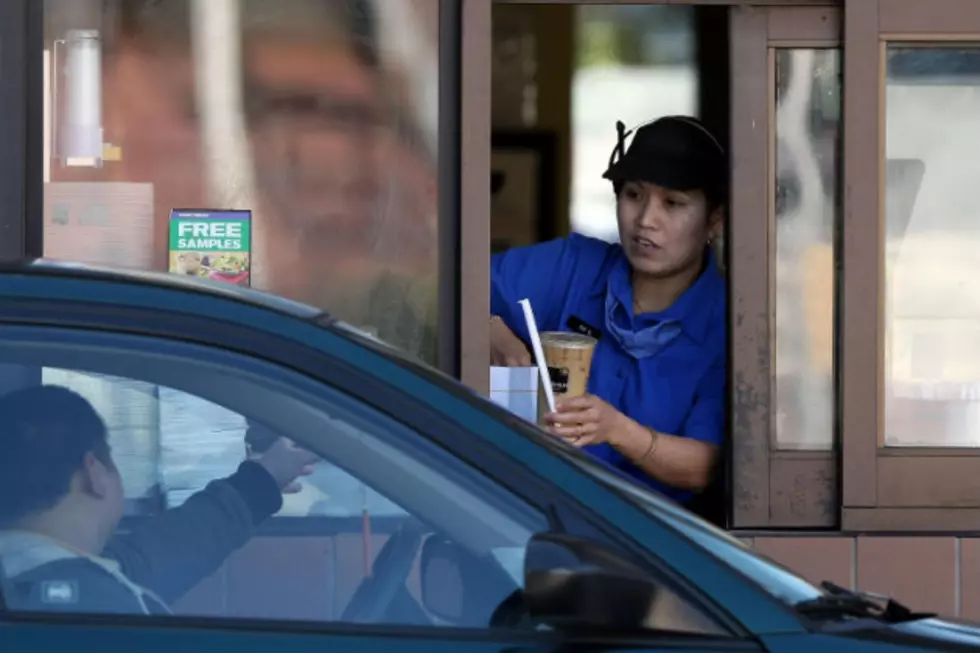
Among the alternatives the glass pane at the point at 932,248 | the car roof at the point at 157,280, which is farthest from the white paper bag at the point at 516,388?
the car roof at the point at 157,280

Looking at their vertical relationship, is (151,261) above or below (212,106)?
below

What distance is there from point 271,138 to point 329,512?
4040 mm

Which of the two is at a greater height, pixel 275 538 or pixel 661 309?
pixel 661 309

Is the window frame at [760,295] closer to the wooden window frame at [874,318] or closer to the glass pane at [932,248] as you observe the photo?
the wooden window frame at [874,318]

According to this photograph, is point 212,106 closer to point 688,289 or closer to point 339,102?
point 339,102

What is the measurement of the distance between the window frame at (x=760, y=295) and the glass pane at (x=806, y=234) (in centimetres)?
4

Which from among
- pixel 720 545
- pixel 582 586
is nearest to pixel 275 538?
pixel 582 586

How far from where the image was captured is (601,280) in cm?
711

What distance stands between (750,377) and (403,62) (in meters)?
1.61

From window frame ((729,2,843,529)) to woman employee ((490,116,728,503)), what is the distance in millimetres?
117

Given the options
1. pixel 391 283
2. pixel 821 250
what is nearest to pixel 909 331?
pixel 821 250

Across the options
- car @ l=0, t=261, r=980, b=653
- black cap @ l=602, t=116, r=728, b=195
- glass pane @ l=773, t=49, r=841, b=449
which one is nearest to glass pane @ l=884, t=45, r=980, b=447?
glass pane @ l=773, t=49, r=841, b=449

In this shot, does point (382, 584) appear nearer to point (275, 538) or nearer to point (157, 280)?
point (275, 538)

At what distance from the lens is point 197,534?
305 cm
